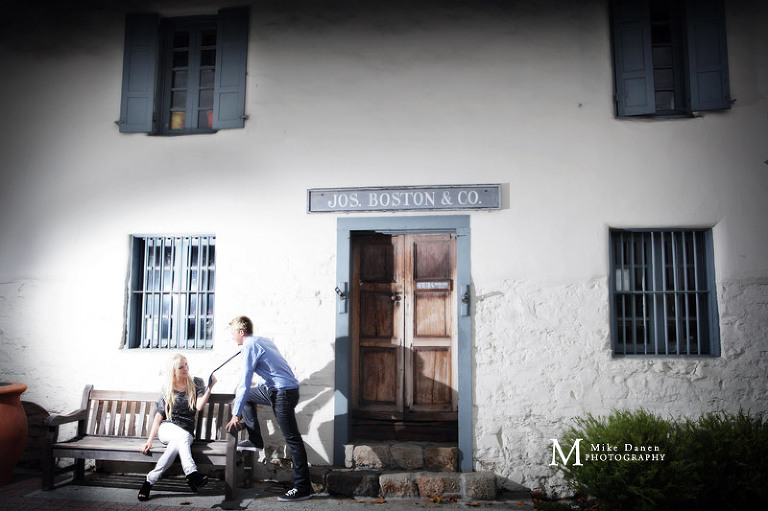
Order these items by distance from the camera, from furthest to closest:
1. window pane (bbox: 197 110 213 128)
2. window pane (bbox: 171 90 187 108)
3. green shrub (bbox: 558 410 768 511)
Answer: window pane (bbox: 171 90 187 108) → window pane (bbox: 197 110 213 128) → green shrub (bbox: 558 410 768 511)

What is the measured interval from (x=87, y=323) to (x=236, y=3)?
4.41 m

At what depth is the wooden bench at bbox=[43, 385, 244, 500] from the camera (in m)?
5.14

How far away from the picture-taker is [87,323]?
20.0 feet

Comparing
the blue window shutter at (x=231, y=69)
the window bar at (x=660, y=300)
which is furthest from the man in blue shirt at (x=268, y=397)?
the window bar at (x=660, y=300)

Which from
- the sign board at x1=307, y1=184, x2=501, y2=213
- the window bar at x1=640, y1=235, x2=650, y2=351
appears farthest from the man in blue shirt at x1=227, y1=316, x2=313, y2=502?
the window bar at x1=640, y1=235, x2=650, y2=351

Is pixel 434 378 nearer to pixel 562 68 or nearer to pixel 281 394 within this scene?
pixel 281 394

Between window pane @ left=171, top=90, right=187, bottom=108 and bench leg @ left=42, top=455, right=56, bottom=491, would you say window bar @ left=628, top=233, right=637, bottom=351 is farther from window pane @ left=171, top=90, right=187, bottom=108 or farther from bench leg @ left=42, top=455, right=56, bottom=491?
bench leg @ left=42, top=455, right=56, bottom=491

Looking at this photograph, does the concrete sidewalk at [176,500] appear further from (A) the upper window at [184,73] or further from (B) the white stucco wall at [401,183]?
(A) the upper window at [184,73]

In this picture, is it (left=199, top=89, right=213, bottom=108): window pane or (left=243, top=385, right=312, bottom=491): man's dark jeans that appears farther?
(left=199, top=89, right=213, bottom=108): window pane

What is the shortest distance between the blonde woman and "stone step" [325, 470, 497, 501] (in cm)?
145

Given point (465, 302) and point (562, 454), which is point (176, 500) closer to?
point (465, 302)

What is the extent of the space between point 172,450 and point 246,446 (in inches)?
28.9

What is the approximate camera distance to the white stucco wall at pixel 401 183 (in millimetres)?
5414

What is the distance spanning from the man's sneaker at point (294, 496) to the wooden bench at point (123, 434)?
0.51 meters
